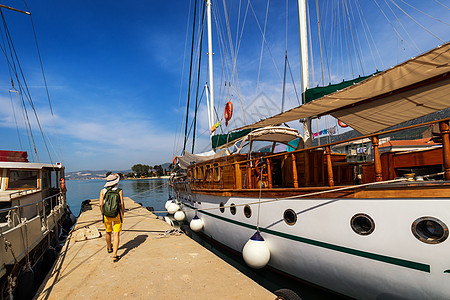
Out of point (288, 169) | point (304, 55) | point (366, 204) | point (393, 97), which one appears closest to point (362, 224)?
point (366, 204)

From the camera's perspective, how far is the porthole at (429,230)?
10.1ft

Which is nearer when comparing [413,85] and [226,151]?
[413,85]

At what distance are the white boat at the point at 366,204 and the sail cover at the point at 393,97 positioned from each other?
0.06 ft

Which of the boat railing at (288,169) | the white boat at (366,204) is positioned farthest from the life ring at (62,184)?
the white boat at (366,204)

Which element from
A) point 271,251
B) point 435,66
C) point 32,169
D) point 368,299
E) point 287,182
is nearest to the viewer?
point 368,299

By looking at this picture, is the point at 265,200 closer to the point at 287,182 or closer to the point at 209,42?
the point at 287,182

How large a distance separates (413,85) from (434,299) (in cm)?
405

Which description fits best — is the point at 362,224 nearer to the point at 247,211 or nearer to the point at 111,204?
the point at 247,211

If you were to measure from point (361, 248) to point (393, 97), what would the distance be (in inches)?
146

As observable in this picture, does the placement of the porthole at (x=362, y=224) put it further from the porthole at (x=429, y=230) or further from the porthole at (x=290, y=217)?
the porthole at (x=290, y=217)

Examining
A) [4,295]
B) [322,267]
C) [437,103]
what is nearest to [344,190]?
[322,267]

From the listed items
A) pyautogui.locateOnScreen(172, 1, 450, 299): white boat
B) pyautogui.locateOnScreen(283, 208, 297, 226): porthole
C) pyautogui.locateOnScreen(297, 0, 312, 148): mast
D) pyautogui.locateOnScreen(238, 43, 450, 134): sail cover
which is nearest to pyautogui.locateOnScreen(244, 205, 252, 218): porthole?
pyautogui.locateOnScreen(172, 1, 450, 299): white boat

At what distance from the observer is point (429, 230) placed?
10.5 ft

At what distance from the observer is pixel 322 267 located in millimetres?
4297
